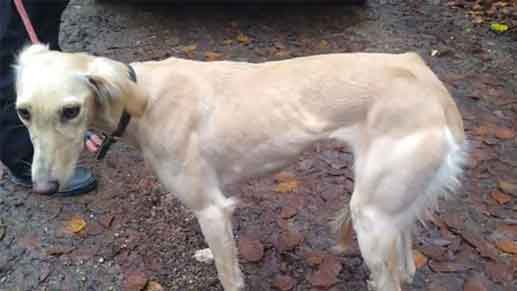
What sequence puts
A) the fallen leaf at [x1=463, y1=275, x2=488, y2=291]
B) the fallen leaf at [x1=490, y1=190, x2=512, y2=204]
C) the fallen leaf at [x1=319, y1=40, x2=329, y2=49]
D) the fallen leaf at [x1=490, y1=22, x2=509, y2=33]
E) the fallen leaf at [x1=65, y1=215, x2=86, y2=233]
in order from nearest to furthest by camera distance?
the fallen leaf at [x1=463, y1=275, x2=488, y2=291], the fallen leaf at [x1=65, y1=215, x2=86, y2=233], the fallen leaf at [x1=490, y1=190, x2=512, y2=204], the fallen leaf at [x1=319, y1=40, x2=329, y2=49], the fallen leaf at [x1=490, y1=22, x2=509, y2=33]

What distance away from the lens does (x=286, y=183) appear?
140 inches

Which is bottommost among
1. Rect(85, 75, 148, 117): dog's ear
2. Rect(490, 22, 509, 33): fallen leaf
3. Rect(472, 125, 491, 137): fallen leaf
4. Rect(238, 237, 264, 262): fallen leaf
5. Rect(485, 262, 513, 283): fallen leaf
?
Rect(490, 22, 509, 33): fallen leaf

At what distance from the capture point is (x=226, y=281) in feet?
8.61

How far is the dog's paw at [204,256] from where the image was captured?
300 centimetres

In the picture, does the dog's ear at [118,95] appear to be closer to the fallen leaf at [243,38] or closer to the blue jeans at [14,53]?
the blue jeans at [14,53]

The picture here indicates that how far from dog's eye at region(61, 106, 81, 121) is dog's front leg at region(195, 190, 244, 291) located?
2.23ft

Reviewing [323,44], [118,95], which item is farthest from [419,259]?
[323,44]

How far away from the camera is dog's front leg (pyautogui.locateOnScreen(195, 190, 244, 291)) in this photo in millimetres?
2402

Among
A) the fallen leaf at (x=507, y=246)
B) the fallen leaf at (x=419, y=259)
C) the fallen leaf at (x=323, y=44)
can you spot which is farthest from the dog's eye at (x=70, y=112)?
the fallen leaf at (x=323, y=44)

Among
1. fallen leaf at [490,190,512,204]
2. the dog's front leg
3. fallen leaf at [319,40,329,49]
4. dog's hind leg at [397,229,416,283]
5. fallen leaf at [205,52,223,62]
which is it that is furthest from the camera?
fallen leaf at [319,40,329,49]

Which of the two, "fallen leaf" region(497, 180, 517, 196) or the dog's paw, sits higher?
the dog's paw

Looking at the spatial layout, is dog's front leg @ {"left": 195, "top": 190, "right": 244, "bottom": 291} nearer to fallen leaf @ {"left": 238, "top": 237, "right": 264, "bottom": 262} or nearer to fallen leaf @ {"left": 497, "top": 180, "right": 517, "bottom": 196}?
fallen leaf @ {"left": 238, "top": 237, "right": 264, "bottom": 262}

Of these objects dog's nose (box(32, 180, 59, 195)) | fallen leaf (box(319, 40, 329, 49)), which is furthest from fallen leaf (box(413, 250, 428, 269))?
fallen leaf (box(319, 40, 329, 49))

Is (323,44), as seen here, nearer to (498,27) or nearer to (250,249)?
(498,27)
